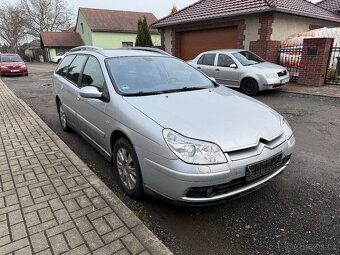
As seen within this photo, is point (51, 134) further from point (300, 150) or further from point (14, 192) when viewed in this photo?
point (300, 150)

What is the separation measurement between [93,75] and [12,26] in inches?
2762

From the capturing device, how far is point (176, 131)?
8.35 feet

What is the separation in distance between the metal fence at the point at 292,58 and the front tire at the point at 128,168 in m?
9.67

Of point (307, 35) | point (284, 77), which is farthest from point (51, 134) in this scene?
point (307, 35)

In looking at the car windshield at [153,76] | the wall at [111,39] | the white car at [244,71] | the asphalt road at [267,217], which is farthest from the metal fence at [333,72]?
the wall at [111,39]

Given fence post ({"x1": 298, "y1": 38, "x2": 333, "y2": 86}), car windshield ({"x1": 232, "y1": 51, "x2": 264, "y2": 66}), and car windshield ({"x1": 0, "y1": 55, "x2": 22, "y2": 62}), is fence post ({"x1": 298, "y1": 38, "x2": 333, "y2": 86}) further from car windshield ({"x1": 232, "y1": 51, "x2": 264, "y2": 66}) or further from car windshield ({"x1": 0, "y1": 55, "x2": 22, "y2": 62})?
car windshield ({"x1": 0, "y1": 55, "x2": 22, "y2": 62})

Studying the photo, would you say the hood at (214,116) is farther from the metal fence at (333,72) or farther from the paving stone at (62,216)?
the metal fence at (333,72)

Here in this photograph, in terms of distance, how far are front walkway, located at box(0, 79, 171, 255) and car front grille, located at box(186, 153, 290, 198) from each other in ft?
1.80

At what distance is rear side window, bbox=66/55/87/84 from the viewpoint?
4538mm

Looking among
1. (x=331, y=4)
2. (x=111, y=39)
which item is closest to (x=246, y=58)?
(x=331, y=4)

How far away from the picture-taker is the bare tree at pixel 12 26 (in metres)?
59.0

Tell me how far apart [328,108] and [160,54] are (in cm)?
520

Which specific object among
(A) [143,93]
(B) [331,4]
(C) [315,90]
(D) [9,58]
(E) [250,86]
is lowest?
(C) [315,90]

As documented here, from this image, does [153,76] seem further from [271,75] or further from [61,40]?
[61,40]
